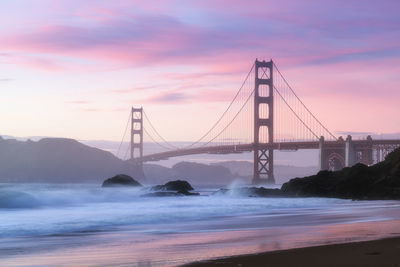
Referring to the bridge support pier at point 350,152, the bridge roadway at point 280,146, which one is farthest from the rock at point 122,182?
the bridge support pier at point 350,152

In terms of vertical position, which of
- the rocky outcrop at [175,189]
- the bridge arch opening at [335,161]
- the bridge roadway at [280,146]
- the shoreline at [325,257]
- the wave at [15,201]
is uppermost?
the bridge roadway at [280,146]

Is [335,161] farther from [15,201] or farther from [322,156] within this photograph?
[15,201]

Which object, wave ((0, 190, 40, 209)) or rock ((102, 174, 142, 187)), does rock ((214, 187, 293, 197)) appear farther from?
wave ((0, 190, 40, 209))

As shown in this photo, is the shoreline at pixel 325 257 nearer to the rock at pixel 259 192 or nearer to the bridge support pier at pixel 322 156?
the rock at pixel 259 192

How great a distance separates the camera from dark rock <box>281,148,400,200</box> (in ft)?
87.1

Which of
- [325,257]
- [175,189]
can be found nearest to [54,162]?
[175,189]

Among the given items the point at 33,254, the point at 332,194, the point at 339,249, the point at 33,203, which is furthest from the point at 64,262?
the point at 332,194

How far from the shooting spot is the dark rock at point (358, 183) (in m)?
26.6

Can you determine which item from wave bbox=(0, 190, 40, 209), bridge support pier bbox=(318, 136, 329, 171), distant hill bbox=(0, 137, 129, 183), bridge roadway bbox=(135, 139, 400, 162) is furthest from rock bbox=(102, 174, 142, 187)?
distant hill bbox=(0, 137, 129, 183)

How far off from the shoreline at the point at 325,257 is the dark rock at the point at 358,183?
18.7 meters

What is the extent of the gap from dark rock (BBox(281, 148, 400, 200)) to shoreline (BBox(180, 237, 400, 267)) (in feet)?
61.5

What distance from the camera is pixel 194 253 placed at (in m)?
7.70

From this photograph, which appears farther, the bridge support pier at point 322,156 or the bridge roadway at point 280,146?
the bridge support pier at point 322,156

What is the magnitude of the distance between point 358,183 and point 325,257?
2180 cm
